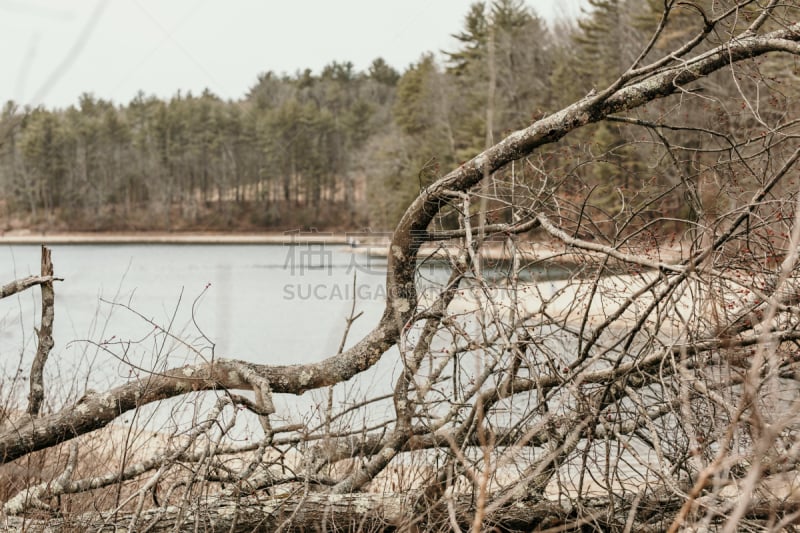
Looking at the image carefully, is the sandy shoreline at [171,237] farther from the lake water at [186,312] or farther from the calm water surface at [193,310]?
the lake water at [186,312]

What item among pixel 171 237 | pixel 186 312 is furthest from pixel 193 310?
pixel 171 237

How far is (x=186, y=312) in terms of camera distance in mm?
15141

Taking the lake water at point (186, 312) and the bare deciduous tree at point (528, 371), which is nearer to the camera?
the bare deciduous tree at point (528, 371)

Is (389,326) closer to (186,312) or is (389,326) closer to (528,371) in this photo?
(528,371)

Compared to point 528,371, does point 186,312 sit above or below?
below

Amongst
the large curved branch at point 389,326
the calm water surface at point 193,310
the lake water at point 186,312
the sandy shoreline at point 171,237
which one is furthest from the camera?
the sandy shoreline at point 171,237

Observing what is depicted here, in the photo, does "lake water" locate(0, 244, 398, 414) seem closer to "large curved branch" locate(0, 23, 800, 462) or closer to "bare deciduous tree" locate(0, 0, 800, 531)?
"large curved branch" locate(0, 23, 800, 462)

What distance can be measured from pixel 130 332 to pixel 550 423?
39.3 feet

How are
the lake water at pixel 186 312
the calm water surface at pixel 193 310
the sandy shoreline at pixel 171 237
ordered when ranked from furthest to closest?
the sandy shoreline at pixel 171 237 < the calm water surface at pixel 193 310 < the lake water at pixel 186 312

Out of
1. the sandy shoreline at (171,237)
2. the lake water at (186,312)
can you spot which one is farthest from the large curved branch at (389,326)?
the sandy shoreline at (171,237)

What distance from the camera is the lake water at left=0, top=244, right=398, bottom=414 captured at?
6578 millimetres

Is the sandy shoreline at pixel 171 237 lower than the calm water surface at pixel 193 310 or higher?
higher

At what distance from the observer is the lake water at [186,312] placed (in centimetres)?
658

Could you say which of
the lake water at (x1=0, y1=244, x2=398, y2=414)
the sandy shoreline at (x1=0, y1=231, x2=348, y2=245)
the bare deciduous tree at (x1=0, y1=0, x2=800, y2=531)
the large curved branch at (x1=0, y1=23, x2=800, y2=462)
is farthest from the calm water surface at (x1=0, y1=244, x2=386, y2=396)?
the sandy shoreline at (x1=0, y1=231, x2=348, y2=245)
